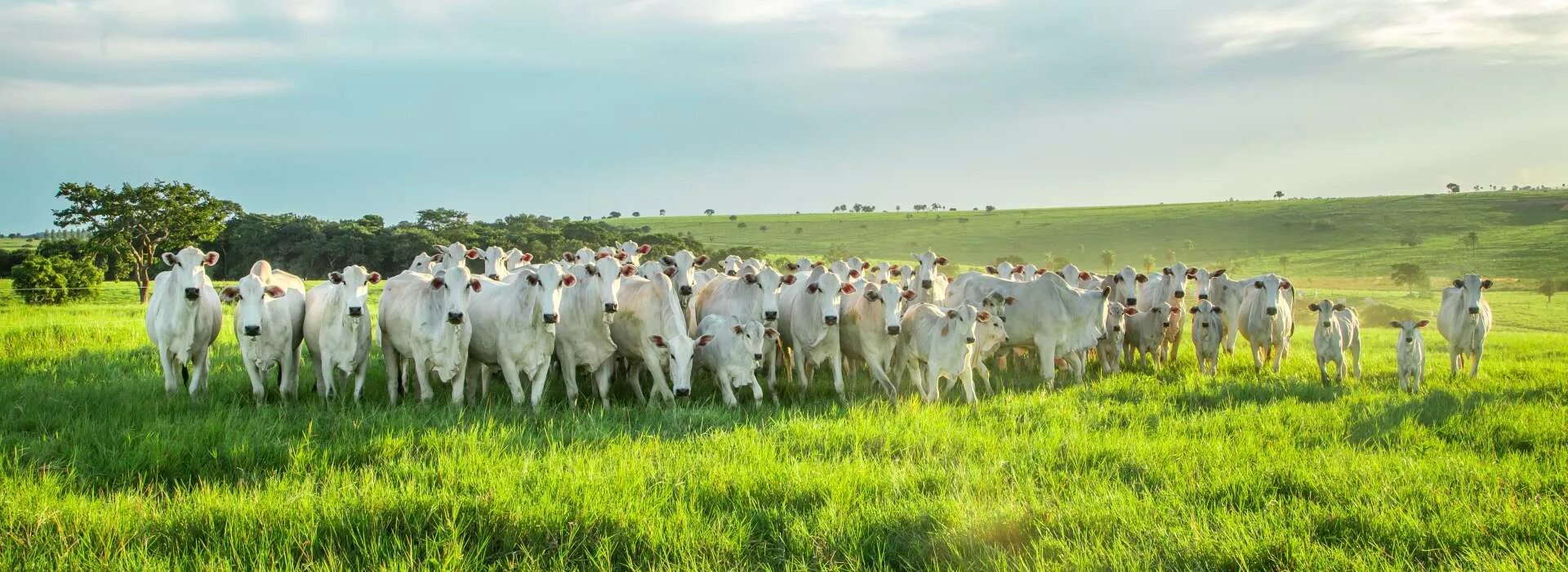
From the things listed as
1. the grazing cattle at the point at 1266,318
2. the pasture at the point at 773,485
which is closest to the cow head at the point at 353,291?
the pasture at the point at 773,485

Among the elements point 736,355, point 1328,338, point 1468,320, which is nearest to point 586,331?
point 736,355

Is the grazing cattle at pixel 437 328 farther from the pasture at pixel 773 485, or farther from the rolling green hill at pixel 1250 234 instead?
the rolling green hill at pixel 1250 234

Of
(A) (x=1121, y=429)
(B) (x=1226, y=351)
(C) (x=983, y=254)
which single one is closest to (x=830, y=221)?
(C) (x=983, y=254)

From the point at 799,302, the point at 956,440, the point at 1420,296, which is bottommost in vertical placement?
the point at 1420,296

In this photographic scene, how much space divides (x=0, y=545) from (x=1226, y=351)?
62.3 ft

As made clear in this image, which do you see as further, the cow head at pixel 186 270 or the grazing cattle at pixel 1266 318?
the grazing cattle at pixel 1266 318

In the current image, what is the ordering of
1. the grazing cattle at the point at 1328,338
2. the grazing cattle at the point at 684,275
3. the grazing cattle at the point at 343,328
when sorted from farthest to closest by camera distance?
the grazing cattle at the point at 1328,338 → the grazing cattle at the point at 684,275 → the grazing cattle at the point at 343,328

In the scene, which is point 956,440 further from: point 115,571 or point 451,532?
point 115,571

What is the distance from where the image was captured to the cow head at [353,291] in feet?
37.1

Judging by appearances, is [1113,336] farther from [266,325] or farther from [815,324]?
[266,325]

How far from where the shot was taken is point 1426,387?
48.2ft

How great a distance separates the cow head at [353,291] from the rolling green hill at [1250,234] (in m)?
73.2

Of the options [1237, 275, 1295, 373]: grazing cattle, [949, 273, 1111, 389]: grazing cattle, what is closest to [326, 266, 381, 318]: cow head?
[949, 273, 1111, 389]: grazing cattle

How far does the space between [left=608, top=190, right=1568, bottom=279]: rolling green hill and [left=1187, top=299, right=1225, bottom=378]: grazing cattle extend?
60314mm
